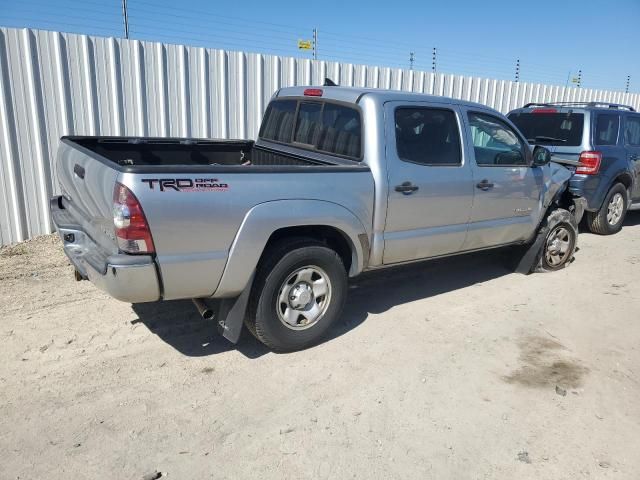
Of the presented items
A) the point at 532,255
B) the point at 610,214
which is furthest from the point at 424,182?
the point at 610,214

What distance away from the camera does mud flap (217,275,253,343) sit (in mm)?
3468

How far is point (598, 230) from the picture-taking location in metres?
7.93

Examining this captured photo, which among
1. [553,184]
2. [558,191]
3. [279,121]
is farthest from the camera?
[558,191]

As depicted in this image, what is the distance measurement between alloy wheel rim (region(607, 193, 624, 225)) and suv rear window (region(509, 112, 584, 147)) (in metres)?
1.30

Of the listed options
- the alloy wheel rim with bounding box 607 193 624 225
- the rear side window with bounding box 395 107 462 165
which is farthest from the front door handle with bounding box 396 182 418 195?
the alloy wheel rim with bounding box 607 193 624 225

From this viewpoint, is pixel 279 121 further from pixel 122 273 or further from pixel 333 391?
pixel 333 391

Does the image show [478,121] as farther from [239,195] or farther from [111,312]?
[111,312]

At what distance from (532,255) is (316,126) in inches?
120

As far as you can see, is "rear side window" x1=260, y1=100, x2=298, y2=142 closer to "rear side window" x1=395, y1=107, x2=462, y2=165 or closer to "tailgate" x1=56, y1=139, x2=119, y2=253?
"rear side window" x1=395, y1=107, x2=462, y2=165

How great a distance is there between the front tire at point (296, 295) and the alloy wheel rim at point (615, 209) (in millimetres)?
5844

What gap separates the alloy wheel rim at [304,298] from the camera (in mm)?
3697

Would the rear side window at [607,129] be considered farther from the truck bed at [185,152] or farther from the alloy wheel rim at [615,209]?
the truck bed at [185,152]

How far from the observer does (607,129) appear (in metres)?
7.37

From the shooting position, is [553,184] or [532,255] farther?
[532,255]
